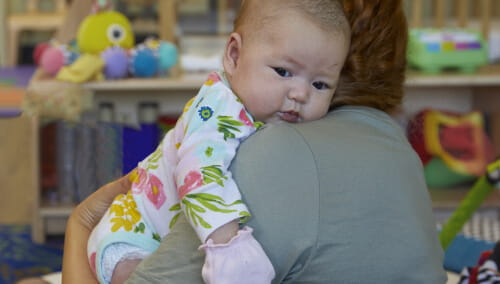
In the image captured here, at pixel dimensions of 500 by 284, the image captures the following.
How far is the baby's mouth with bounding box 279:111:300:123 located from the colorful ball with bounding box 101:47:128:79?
72.6 inches

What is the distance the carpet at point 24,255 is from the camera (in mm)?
2639

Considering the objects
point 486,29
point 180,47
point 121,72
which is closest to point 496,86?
point 486,29

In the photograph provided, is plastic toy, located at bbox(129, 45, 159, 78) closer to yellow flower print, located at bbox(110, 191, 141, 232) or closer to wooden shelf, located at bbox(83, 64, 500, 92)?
wooden shelf, located at bbox(83, 64, 500, 92)

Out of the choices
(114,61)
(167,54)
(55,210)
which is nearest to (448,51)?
(167,54)

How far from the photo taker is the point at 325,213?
0.84 m

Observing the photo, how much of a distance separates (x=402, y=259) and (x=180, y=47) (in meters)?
2.45

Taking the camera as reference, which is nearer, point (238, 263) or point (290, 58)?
point (238, 263)

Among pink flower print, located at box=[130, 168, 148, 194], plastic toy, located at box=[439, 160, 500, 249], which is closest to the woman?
pink flower print, located at box=[130, 168, 148, 194]

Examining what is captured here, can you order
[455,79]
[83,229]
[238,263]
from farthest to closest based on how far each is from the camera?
1. [455,79]
2. [83,229]
3. [238,263]

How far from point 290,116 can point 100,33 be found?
1930 mm

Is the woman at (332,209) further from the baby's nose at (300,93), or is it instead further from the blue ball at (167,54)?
the blue ball at (167,54)

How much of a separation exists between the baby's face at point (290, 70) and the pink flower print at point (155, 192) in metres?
0.20

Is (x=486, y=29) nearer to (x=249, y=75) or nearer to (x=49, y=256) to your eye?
(x=49, y=256)

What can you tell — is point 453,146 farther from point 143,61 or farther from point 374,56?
point 374,56
